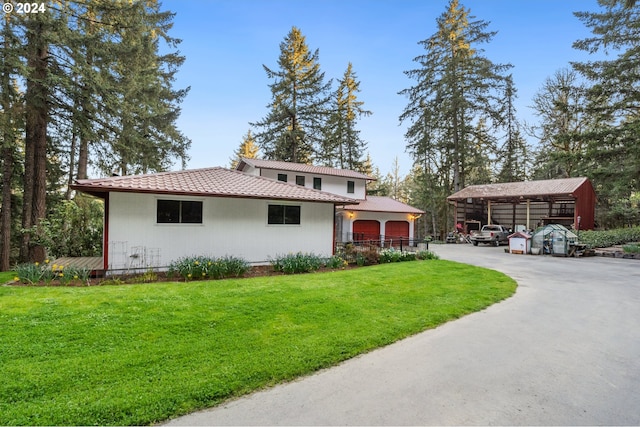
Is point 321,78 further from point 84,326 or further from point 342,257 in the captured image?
point 84,326

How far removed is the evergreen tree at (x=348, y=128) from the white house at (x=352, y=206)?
1049cm

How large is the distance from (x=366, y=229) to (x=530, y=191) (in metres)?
12.3

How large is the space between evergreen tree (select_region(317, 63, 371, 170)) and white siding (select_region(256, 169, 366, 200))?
10.1m

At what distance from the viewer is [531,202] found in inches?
1068

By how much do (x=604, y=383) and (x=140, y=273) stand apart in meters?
10.1

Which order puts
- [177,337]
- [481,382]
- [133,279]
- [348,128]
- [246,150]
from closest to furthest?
[481,382]
[177,337]
[133,279]
[348,128]
[246,150]

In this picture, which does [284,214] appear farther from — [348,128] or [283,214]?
[348,128]

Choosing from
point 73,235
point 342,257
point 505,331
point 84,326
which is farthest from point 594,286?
point 73,235

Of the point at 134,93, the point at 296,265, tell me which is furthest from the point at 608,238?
the point at 134,93

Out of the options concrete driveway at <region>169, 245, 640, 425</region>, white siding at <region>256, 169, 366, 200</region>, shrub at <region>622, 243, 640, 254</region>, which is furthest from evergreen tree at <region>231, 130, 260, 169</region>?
concrete driveway at <region>169, 245, 640, 425</region>

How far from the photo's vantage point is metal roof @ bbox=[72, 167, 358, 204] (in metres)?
8.72

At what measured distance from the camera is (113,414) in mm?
2605

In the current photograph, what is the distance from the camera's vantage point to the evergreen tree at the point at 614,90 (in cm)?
1691

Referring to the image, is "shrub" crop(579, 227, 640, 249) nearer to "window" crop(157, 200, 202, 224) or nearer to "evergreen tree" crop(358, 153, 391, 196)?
"evergreen tree" crop(358, 153, 391, 196)
